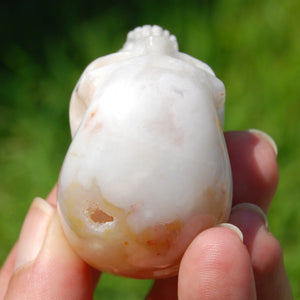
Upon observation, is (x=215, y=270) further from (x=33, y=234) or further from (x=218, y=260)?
(x=33, y=234)

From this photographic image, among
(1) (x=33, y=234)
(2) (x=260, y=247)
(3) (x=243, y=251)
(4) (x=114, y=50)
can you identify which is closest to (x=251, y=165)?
(2) (x=260, y=247)

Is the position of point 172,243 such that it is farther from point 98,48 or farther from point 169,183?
point 98,48

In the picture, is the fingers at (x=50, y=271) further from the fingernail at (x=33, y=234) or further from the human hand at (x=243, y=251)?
the human hand at (x=243, y=251)

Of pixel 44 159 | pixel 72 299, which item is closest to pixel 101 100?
pixel 72 299

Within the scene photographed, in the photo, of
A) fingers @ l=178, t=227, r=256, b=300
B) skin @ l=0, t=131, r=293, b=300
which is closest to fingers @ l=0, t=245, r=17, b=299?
skin @ l=0, t=131, r=293, b=300

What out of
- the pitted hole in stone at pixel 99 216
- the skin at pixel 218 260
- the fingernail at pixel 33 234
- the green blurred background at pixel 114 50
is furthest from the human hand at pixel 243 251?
the green blurred background at pixel 114 50

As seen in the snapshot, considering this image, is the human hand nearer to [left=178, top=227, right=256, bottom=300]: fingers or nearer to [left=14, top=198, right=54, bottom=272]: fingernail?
[left=178, top=227, right=256, bottom=300]: fingers
